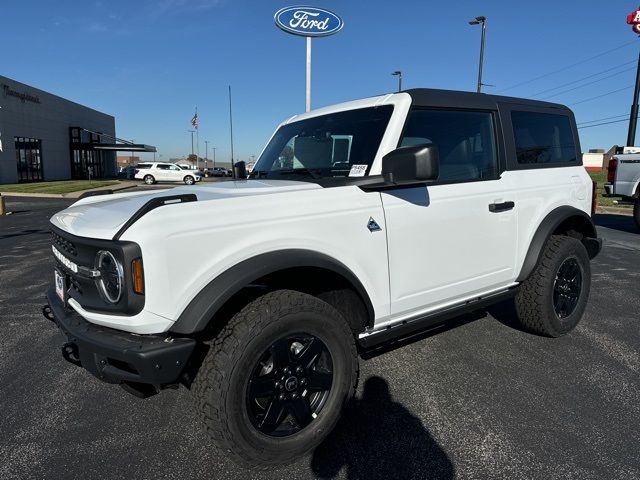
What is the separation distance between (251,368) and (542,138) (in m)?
3.17

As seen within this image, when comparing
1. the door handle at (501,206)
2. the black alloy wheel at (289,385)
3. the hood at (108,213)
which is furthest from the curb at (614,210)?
the black alloy wheel at (289,385)

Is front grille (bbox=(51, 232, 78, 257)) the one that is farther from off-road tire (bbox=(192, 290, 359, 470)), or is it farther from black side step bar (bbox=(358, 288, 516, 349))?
black side step bar (bbox=(358, 288, 516, 349))

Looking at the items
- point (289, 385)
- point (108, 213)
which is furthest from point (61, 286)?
point (289, 385)

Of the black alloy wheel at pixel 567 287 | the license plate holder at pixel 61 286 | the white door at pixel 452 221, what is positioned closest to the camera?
the license plate holder at pixel 61 286

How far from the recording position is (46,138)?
112ft

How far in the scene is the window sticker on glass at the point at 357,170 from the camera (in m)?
2.73

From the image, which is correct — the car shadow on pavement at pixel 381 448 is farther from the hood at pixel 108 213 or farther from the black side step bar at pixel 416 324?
the hood at pixel 108 213

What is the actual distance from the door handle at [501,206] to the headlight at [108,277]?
246 cm

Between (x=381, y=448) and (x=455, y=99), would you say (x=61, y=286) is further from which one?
(x=455, y=99)

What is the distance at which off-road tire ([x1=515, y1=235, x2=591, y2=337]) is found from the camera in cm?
368

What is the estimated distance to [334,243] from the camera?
2400 millimetres

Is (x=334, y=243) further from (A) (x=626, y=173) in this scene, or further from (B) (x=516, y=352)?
(A) (x=626, y=173)

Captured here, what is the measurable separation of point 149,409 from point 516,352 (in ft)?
9.21

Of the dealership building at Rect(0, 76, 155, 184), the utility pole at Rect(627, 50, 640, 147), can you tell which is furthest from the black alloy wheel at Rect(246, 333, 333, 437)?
the dealership building at Rect(0, 76, 155, 184)
